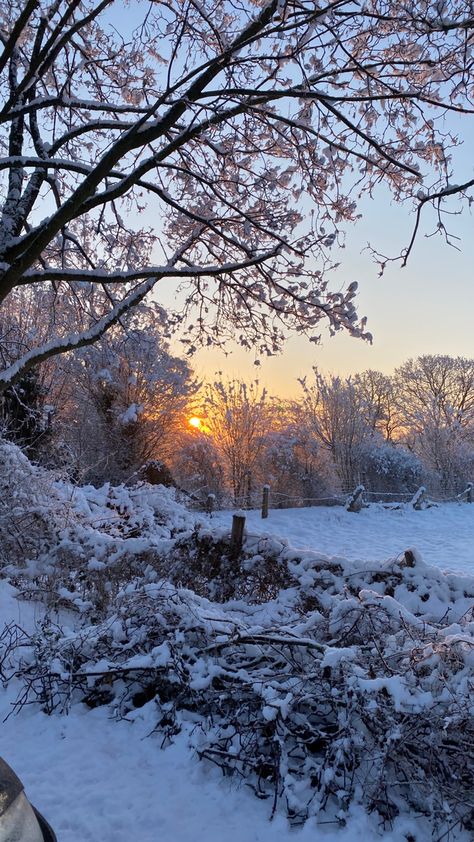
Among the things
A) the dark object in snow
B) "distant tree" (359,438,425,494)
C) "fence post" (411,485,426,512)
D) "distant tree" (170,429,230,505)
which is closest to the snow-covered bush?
the dark object in snow

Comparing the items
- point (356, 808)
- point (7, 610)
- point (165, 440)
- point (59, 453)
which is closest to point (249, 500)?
point (165, 440)

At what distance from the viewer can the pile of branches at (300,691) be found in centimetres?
269

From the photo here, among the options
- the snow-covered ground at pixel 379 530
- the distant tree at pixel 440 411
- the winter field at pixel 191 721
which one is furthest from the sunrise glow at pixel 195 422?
the winter field at pixel 191 721

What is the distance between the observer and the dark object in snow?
3.58ft

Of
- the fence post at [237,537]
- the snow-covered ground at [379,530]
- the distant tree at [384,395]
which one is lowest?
the snow-covered ground at [379,530]

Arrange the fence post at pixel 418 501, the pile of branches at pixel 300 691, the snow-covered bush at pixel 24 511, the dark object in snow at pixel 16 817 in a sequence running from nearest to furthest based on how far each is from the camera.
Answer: the dark object in snow at pixel 16 817 < the pile of branches at pixel 300 691 < the snow-covered bush at pixel 24 511 < the fence post at pixel 418 501

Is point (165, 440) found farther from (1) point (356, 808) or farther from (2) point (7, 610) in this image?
(1) point (356, 808)

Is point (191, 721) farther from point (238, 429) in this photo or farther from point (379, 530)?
point (238, 429)

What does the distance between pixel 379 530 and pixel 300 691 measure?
13.8 metres

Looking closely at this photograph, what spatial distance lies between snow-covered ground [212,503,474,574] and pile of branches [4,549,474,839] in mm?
7581

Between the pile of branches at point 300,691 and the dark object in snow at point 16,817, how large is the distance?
1880mm

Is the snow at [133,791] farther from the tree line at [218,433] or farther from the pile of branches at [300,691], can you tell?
the tree line at [218,433]

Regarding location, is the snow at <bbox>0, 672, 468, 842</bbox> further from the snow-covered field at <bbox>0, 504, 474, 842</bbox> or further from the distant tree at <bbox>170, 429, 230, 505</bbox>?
the distant tree at <bbox>170, 429, 230, 505</bbox>

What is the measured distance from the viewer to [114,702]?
3.79m
